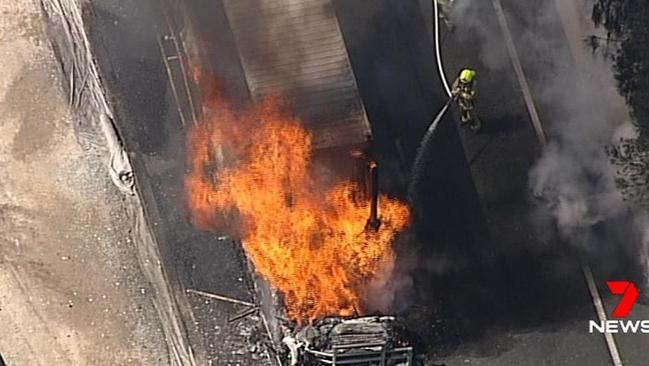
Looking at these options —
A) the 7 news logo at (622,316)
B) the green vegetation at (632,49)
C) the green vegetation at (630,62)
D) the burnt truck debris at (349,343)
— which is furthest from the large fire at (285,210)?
the green vegetation at (632,49)

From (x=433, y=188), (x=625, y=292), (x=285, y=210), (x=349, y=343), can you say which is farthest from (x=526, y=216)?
(x=285, y=210)

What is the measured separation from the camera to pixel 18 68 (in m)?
14.4

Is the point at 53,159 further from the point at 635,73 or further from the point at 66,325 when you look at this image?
the point at 635,73

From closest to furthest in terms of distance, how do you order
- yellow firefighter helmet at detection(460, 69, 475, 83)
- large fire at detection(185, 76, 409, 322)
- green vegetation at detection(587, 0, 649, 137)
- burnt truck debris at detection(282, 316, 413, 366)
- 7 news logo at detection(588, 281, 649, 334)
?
burnt truck debris at detection(282, 316, 413, 366) → large fire at detection(185, 76, 409, 322) → yellow firefighter helmet at detection(460, 69, 475, 83) → 7 news logo at detection(588, 281, 649, 334) → green vegetation at detection(587, 0, 649, 137)

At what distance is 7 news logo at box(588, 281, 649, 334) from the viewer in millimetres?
13953

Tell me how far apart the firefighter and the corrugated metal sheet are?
1.41 meters

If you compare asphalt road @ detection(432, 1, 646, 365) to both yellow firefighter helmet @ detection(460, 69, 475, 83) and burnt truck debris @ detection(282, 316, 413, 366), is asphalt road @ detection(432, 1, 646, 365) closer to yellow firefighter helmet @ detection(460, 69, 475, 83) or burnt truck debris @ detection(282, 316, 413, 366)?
yellow firefighter helmet @ detection(460, 69, 475, 83)

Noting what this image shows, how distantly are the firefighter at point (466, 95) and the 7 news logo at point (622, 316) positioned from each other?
10.0 ft

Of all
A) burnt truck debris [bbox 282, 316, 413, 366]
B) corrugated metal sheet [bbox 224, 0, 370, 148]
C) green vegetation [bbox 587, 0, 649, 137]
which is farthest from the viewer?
green vegetation [bbox 587, 0, 649, 137]

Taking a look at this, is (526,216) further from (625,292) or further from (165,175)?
(165,175)

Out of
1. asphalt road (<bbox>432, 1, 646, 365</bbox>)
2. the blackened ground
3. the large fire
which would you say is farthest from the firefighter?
the blackened ground

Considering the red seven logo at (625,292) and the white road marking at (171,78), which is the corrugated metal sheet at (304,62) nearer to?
the white road marking at (171,78)

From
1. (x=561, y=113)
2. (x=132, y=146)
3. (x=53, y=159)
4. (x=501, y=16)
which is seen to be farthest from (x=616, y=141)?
(x=53, y=159)

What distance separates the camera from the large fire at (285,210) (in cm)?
1367
